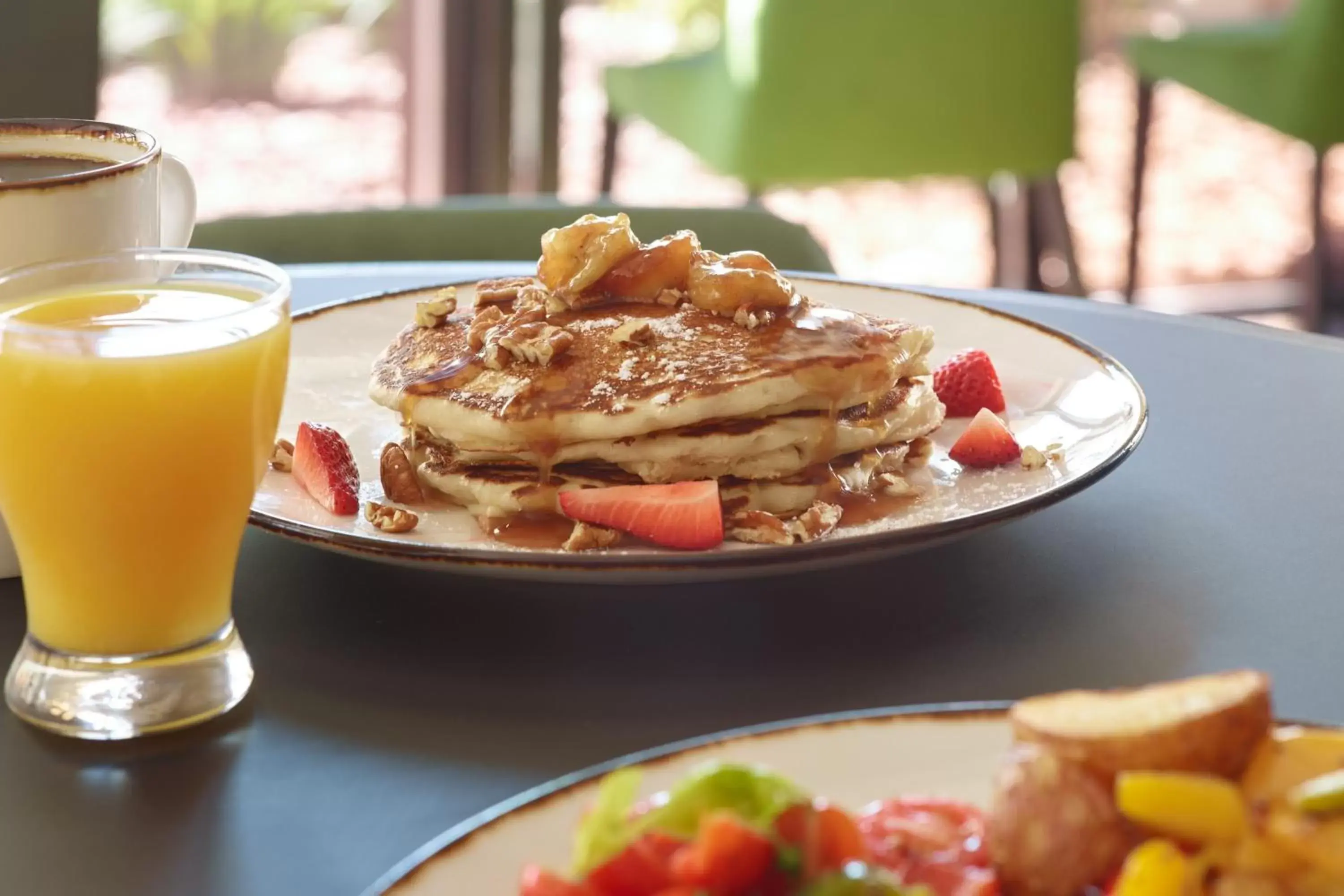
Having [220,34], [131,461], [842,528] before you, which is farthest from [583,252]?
[220,34]

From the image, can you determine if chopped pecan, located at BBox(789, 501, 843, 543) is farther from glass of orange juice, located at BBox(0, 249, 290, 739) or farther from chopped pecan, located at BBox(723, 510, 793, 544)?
glass of orange juice, located at BBox(0, 249, 290, 739)

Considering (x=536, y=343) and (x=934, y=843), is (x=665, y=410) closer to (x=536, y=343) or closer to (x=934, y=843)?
(x=536, y=343)

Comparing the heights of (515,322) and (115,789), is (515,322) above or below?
above

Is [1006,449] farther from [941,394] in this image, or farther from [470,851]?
[470,851]

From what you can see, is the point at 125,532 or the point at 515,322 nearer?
the point at 125,532

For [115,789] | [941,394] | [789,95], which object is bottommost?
[115,789]

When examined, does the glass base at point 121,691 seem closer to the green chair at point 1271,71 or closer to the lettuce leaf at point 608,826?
the lettuce leaf at point 608,826

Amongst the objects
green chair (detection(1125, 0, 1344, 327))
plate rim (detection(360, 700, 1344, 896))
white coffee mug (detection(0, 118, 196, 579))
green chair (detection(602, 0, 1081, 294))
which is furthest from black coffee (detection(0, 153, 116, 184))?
green chair (detection(1125, 0, 1344, 327))

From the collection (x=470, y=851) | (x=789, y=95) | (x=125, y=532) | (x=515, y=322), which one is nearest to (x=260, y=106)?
(x=789, y=95)
